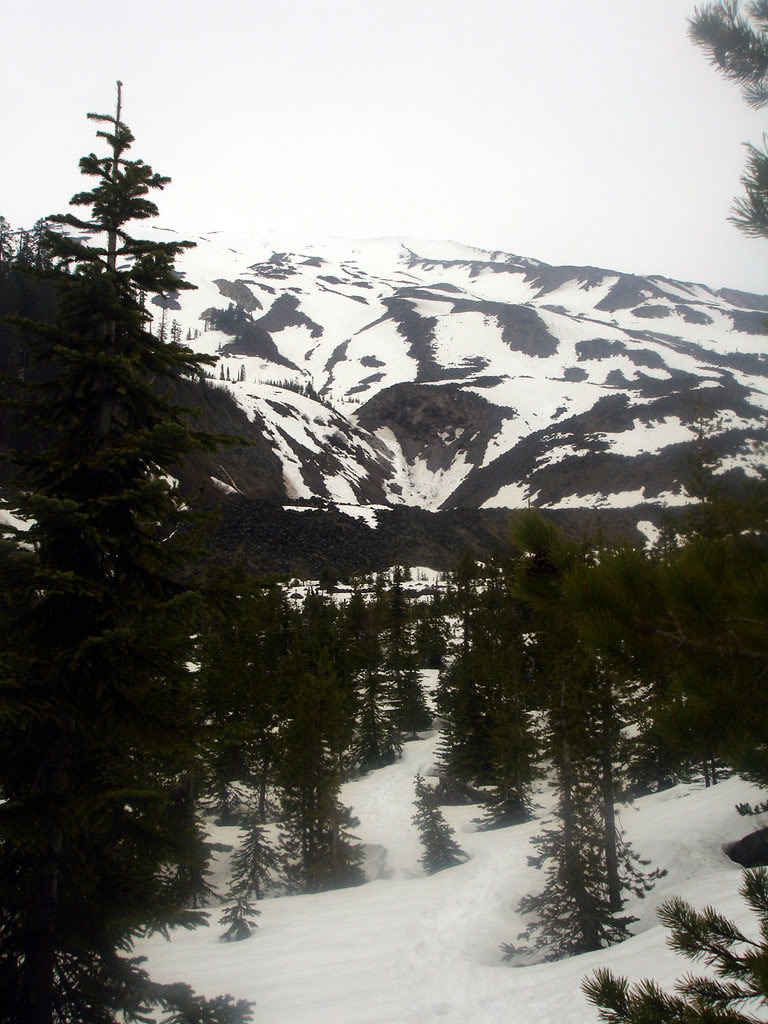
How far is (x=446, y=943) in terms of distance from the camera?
14156 mm

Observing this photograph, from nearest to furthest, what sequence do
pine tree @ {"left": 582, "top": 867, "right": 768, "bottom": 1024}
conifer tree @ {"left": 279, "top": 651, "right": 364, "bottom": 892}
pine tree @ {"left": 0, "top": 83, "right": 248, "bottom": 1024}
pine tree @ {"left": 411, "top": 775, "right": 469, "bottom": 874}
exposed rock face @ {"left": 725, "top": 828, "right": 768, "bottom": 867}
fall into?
pine tree @ {"left": 582, "top": 867, "right": 768, "bottom": 1024}
pine tree @ {"left": 0, "top": 83, "right": 248, "bottom": 1024}
exposed rock face @ {"left": 725, "top": 828, "right": 768, "bottom": 867}
pine tree @ {"left": 411, "top": 775, "right": 469, "bottom": 874}
conifer tree @ {"left": 279, "top": 651, "right": 364, "bottom": 892}

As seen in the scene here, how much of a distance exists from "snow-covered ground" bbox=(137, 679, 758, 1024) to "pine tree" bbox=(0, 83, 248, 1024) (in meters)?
5.62

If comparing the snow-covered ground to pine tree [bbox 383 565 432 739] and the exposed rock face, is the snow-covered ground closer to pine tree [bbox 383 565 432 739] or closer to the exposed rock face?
the exposed rock face

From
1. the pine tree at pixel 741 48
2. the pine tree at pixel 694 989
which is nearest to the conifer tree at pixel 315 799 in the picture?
the pine tree at pixel 694 989

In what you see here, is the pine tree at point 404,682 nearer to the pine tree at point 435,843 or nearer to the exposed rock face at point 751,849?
the pine tree at point 435,843

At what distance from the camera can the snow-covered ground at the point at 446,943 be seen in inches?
414

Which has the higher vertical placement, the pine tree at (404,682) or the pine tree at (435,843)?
the pine tree at (404,682)

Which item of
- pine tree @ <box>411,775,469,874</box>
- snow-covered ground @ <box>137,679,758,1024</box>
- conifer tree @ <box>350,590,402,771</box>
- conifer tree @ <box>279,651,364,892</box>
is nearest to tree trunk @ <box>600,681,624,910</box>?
snow-covered ground @ <box>137,679,758,1024</box>

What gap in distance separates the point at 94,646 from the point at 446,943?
12541 mm

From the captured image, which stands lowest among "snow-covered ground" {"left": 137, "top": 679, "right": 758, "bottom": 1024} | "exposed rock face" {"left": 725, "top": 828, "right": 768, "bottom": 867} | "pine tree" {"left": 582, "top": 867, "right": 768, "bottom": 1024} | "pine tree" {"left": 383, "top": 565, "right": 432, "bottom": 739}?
"snow-covered ground" {"left": 137, "top": 679, "right": 758, "bottom": 1024}

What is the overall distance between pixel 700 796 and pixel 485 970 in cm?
1070

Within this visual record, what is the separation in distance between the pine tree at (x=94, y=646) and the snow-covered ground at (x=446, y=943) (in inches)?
221

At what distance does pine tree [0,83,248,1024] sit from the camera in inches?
249

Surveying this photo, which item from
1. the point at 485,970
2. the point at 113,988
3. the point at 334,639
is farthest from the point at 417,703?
the point at 113,988
